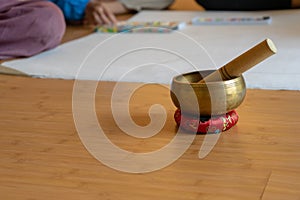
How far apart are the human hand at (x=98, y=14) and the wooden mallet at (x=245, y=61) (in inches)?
52.0

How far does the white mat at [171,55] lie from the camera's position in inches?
61.9

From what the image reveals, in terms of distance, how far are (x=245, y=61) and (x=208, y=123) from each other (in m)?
0.14

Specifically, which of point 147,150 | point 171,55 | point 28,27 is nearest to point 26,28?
point 28,27

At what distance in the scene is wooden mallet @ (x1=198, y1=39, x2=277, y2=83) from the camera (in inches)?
42.4

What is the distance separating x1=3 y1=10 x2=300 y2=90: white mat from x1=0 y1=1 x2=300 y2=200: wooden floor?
0.50 ft

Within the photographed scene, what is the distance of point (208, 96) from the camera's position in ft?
3.66

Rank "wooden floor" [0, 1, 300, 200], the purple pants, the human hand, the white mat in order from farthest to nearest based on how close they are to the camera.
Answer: the human hand < the purple pants < the white mat < "wooden floor" [0, 1, 300, 200]

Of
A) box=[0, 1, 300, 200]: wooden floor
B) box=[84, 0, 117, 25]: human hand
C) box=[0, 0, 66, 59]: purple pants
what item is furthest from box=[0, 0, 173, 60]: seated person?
box=[0, 1, 300, 200]: wooden floor

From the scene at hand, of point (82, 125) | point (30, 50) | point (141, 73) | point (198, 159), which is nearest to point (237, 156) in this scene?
point (198, 159)

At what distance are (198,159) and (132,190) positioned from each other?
163mm

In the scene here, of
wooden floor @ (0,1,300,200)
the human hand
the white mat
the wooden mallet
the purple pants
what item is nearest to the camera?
wooden floor @ (0,1,300,200)

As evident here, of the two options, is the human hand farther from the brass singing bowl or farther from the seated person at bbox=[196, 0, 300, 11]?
the brass singing bowl

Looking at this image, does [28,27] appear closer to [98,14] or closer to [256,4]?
[98,14]

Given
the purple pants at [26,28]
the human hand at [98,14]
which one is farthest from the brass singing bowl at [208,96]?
the human hand at [98,14]
